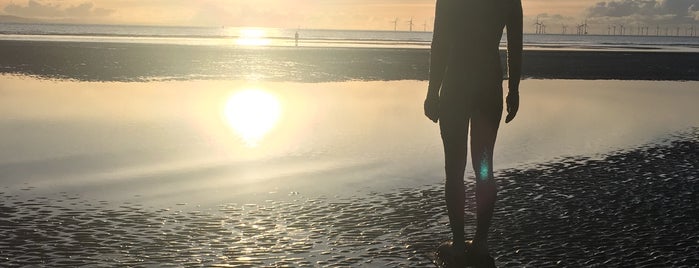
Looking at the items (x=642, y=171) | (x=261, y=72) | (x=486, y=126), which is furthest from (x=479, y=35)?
(x=261, y=72)

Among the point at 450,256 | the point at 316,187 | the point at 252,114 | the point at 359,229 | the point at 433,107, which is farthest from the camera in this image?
the point at 252,114

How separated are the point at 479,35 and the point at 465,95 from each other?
0.51 metres

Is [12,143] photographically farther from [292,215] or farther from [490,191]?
[490,191]

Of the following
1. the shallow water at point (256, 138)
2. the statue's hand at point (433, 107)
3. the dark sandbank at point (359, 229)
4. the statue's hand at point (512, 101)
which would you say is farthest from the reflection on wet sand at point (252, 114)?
the statue's hand at point (512, 101)

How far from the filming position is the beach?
659 centimetres

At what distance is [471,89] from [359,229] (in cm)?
182

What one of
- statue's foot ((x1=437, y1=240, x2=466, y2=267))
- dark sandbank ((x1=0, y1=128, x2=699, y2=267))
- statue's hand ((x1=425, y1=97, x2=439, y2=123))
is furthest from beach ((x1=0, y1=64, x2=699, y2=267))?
statue's hand ((x1=425, y1=97, x2=439, y2=123))

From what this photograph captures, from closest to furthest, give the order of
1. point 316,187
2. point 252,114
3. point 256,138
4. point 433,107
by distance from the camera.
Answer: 1. point 433,107
2. point 316,187
3. point 256,138
4. point 252,114

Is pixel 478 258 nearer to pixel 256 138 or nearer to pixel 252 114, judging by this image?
pixel 256 138

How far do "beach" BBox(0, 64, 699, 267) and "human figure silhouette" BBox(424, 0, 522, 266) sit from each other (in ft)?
1.35

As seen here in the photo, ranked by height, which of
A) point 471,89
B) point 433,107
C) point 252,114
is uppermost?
point 471,89

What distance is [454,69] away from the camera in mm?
6484

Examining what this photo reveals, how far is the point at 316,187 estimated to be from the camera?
31.3ft

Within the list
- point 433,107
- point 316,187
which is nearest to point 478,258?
point 433,107
